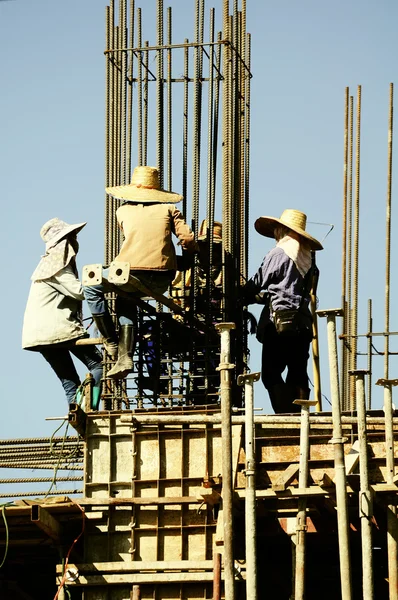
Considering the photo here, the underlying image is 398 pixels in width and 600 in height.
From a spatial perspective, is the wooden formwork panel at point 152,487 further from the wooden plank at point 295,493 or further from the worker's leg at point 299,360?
the worker's leg at point 299,360

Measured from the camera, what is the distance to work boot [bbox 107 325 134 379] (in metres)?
20.7

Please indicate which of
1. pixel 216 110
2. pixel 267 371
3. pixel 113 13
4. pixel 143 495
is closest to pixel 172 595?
pixel 143 495

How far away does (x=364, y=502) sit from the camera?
18.6 metres

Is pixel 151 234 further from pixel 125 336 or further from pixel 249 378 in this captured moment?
pixel 249 378

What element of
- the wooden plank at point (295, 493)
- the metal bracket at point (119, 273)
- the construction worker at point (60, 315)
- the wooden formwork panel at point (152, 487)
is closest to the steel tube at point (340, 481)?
the wooden plank at point (295, 493)

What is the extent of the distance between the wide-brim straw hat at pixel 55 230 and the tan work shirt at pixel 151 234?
653 mm

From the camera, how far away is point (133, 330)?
21.1m

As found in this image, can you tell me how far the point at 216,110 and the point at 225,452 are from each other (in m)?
6.24

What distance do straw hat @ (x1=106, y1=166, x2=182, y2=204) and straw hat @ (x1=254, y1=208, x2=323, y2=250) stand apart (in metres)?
1.27

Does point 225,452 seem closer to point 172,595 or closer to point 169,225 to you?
point 172,595

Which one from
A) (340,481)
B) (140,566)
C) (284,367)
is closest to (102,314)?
(284,367)

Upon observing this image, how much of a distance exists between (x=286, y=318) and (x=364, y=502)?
3164 mm

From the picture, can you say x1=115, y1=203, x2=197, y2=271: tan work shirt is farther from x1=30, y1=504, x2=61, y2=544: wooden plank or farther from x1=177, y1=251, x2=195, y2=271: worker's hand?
x1=30, y1=504, x2=61, y2=544: wooden plank

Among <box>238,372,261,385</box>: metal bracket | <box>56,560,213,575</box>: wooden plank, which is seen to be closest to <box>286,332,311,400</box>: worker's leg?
<box>238,372,261,385</box>: metal bracket
